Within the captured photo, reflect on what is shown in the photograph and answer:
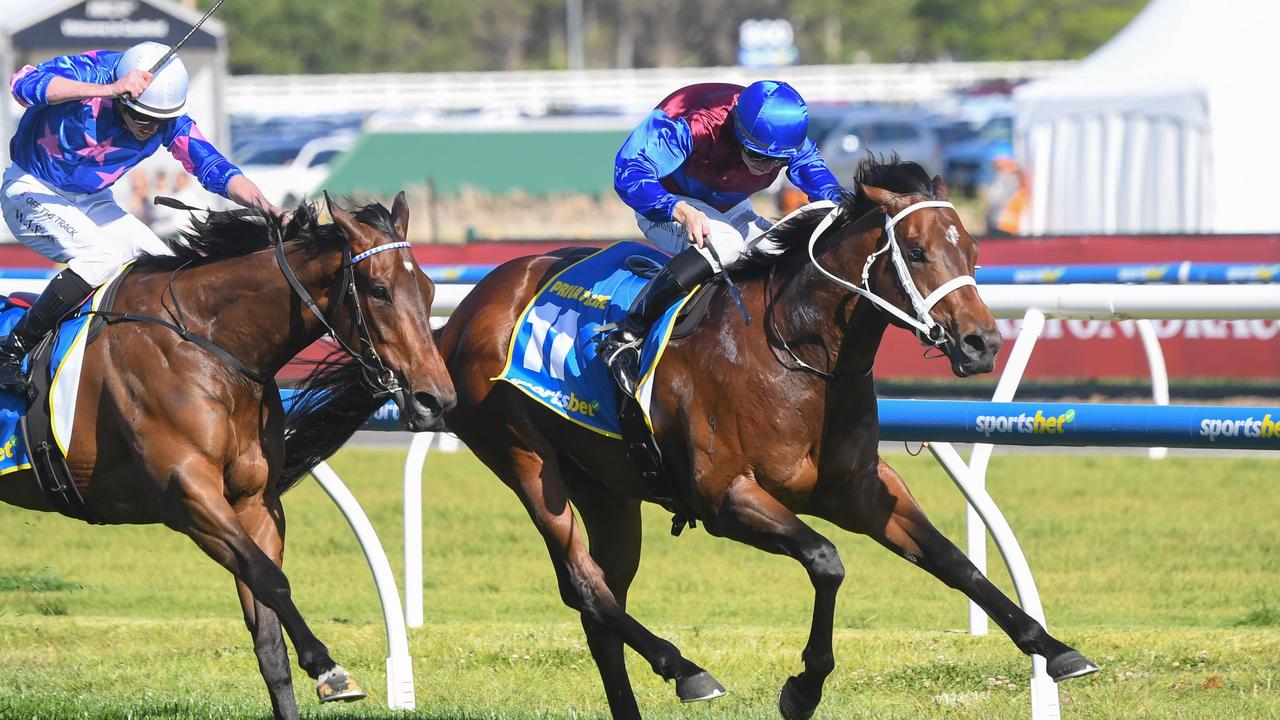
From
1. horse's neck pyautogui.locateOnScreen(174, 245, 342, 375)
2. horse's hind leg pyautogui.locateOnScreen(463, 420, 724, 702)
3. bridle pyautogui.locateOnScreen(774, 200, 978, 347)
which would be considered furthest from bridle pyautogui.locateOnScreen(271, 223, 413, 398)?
bridle pyautogui.locateOnScreen(774, 200, 978, 347)

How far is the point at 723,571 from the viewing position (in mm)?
8031

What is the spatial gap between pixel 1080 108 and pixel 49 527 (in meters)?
13.0

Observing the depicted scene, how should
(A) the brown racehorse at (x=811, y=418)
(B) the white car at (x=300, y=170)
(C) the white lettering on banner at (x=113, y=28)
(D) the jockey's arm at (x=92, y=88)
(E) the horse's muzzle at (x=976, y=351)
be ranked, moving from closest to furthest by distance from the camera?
(E) the horse's muzzle at (x=976, y=351) → (A) the brown racehorse at (x=811, y=418) → (D) the jockey's arm at (x=92, y=88) → (C) the white lettering on banner at (x=113, y=28) → (B) the white car at (x=300, y=170)

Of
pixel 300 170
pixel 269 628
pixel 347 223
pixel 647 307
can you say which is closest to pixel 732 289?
pixel 647 307

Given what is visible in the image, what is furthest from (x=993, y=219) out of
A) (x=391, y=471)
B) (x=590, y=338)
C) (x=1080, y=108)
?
(x=590, y=338)

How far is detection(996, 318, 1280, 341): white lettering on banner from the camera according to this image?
11352mm

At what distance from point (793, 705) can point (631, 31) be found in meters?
66.2

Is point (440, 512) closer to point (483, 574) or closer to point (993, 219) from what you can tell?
point (483, 574)

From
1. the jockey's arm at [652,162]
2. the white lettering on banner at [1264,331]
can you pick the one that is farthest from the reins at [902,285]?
the white lettering on banner at [1264,331]

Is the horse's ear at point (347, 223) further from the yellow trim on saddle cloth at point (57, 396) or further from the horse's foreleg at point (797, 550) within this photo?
the horse's foreleg at point (797, 550)

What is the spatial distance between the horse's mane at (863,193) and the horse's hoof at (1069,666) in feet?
4.26

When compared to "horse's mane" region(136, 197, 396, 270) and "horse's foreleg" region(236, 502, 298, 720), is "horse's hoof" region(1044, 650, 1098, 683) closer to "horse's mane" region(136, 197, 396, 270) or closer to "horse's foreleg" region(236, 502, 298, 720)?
"horse's foreleg" region(236, 502, 298, 720)

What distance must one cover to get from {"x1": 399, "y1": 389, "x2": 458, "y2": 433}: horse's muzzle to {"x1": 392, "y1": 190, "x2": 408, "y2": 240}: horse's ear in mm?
524

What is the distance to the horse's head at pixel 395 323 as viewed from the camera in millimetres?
4711
